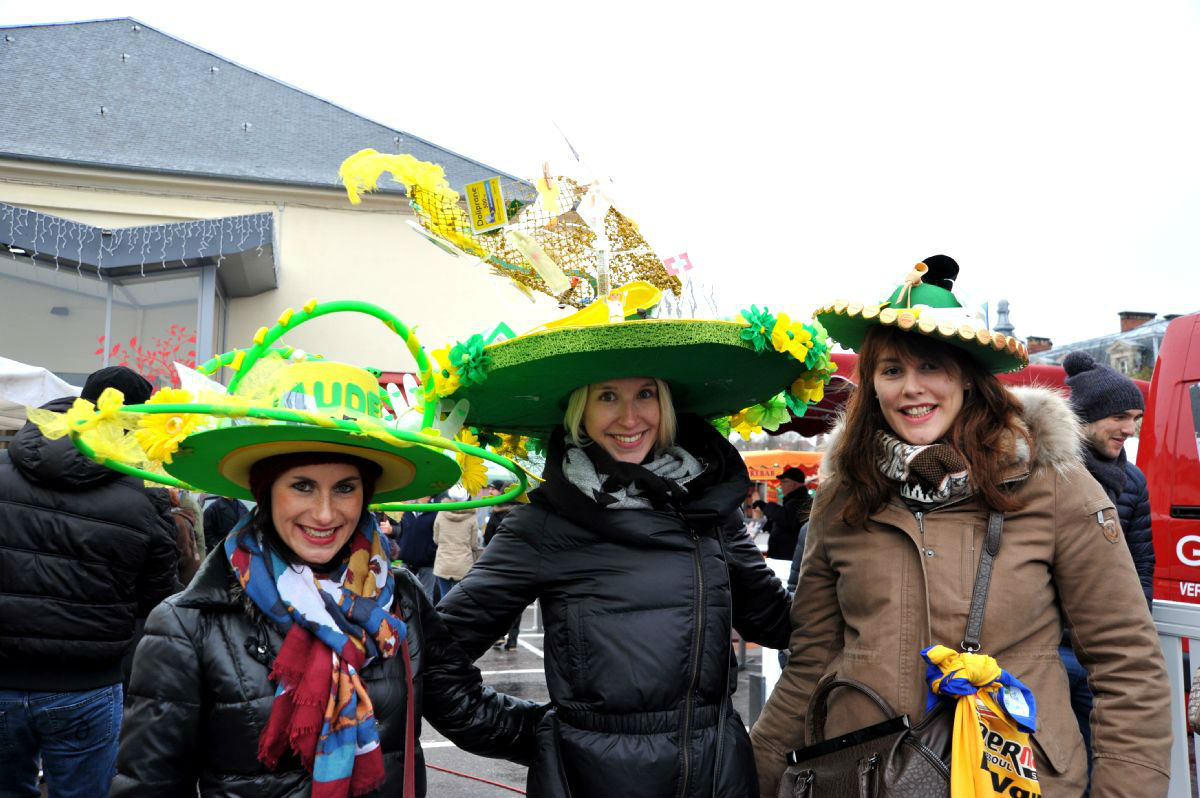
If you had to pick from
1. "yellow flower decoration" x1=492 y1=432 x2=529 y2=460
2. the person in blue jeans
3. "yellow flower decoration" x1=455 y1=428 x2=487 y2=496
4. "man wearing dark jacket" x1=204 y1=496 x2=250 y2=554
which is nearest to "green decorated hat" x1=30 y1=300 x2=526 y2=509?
"yellow flower decoration" x1=455 y1=428 x2=487 y2=496

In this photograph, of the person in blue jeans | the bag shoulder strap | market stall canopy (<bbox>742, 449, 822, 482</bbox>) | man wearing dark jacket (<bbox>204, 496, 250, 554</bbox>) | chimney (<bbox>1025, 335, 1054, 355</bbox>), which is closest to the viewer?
the bag shoulder strap

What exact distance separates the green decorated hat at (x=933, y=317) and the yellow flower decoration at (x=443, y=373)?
3.28 ft

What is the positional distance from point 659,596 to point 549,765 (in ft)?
1.66

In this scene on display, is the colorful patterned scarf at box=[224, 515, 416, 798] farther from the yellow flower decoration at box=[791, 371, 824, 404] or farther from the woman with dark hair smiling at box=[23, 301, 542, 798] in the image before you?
the yellow flower decoration at box=[791, 371, 824, 404]

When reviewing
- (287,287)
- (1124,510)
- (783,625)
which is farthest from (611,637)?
(287,287)

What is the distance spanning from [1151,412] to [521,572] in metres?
4.40

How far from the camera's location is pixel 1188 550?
4746mm

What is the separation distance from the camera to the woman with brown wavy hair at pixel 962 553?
6.55 feet

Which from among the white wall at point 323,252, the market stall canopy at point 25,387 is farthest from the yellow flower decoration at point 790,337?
the white wall at point 323,252

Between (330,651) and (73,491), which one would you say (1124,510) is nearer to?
(330,651)

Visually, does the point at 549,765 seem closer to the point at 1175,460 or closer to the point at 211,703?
the point at 211,703

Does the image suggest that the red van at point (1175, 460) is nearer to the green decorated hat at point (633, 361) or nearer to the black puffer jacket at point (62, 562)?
the green decorated hat at point (633, 361)

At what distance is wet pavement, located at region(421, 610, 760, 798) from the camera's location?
5.38 m

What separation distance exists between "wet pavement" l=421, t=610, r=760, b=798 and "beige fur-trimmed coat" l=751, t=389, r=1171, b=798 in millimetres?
2949
